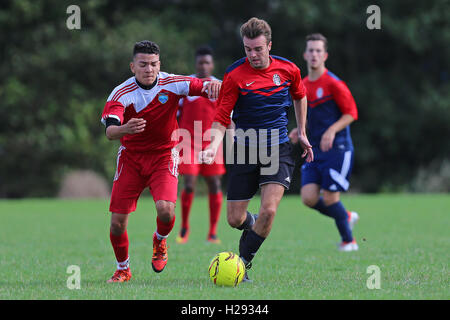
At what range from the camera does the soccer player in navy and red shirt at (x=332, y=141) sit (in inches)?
358

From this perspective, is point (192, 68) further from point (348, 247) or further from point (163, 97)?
point (163, 97)

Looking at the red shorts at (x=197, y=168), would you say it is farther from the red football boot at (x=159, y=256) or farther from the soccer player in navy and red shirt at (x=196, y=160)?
the red football boot at (x=159, y=256)

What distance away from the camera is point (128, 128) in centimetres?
594

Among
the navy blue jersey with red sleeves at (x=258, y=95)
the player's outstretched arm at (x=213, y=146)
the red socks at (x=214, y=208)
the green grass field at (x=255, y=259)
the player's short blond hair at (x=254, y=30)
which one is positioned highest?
the player's short blond hair at (x=254, y=30)

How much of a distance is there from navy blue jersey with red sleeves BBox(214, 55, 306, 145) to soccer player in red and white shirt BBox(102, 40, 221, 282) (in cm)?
21

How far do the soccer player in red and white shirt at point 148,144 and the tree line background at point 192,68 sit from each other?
19190 mm

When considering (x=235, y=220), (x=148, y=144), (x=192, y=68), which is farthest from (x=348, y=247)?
(x=192, y=68)

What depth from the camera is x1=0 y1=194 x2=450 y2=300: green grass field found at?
5.68 metres

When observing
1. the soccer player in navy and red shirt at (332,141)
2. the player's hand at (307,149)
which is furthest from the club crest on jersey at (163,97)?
the soccer player in navy and red shirt at (332,141)

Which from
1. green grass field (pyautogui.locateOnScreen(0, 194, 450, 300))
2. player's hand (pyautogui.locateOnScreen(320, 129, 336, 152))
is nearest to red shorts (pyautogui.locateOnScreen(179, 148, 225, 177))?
green grass field (pyautogui.locateOnScreen(0, 194, 450, 300))

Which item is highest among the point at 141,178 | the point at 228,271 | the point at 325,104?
the point at 325,104

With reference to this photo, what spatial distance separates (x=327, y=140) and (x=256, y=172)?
254 centimetres

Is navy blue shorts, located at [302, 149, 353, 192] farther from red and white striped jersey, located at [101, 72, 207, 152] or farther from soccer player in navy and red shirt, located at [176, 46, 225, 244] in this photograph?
red and white striped jersey, located at [101, 72, 207, 152]
